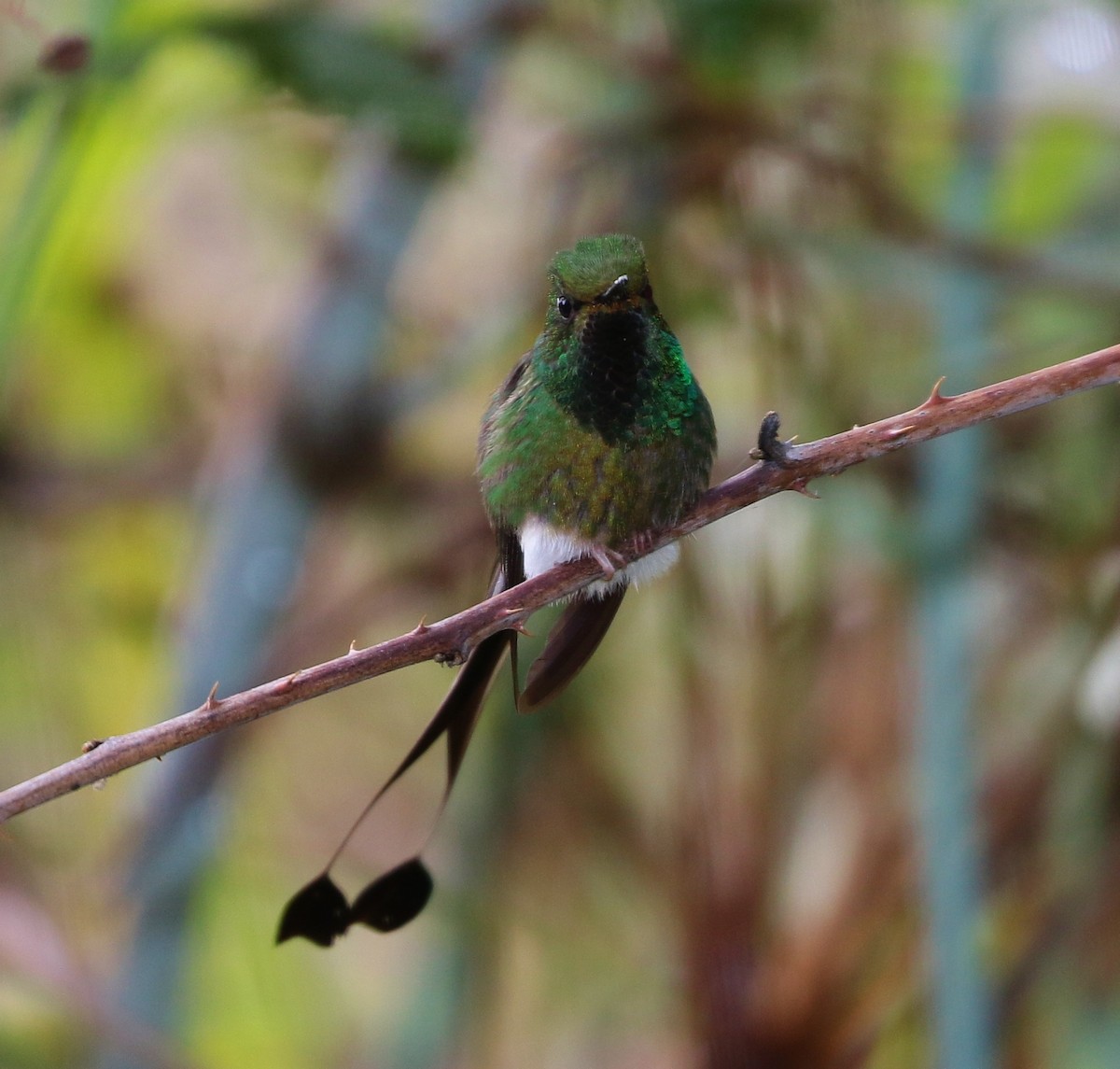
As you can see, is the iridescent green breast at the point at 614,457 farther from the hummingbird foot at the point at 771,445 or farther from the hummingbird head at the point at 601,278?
the hummingbird foot at the point at 771,445

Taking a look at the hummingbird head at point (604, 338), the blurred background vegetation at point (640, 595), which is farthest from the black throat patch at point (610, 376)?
the blurred background vegetation at point (640, 595)

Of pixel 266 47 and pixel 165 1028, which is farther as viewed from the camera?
pixel 165 1028

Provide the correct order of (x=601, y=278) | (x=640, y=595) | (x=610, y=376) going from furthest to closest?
(x=640, y=595) → (x=610, y=376) → (x=601, y=278)

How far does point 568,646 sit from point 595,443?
0.28 metres

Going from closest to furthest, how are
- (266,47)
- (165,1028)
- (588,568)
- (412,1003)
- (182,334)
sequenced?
(588,568) → (266,47) → (165,1028) → (412,1003) → (182,334)

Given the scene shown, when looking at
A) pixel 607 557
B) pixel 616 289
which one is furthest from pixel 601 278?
pixel 607 557

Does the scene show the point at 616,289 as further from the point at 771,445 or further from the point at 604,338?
the point at 771,445

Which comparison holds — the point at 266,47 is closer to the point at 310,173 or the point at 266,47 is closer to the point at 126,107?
the point at 126,107

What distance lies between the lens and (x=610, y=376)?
1646 mm

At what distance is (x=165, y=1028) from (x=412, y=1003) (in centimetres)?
51

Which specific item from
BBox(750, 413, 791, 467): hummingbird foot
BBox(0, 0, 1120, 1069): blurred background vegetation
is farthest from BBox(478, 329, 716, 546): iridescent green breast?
BBox(750, 413, 791, 467): hummingbird foot

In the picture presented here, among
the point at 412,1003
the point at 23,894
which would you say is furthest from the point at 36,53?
the point at 412,1003

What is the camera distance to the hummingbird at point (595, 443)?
5.08 feet

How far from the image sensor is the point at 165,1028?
78.8 inches
